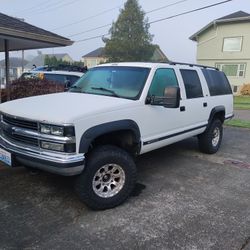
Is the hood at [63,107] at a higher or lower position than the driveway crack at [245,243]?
higher

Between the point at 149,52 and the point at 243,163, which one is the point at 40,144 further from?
the point at 149,52

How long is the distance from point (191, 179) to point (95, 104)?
2328 mm

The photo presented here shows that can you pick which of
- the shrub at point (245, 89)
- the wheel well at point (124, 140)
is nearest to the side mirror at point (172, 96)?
the wheel well at point (124, 140)

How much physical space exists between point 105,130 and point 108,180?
0.74 m

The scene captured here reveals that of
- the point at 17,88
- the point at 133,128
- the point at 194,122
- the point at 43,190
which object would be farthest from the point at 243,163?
the point at 17,88

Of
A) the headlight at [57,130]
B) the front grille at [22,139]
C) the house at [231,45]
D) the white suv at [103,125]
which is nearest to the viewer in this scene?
the headlight at [57,130]

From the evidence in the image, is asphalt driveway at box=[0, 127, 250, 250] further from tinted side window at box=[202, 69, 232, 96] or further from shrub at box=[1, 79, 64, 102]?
shrub at box=[1, 79, 64, 102]

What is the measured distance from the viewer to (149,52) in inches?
1919

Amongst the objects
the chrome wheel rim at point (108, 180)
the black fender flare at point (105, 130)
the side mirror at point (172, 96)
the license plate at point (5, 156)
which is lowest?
the chrome wheel rim at point (108, 180)

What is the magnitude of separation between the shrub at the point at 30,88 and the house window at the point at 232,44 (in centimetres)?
2138

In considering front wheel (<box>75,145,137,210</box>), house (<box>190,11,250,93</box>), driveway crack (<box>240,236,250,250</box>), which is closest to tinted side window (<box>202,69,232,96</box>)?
front wheel (<box>75,145,137,210</box>)

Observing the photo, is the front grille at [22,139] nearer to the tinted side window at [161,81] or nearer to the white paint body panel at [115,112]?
the white paint body panel at [115,112]

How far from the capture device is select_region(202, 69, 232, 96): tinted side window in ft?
20.8

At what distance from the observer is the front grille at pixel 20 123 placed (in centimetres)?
355
